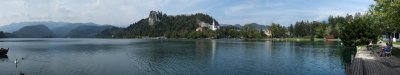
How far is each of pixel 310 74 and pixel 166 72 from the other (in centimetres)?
1619

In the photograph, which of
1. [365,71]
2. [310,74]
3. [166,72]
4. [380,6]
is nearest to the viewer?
[365,71]

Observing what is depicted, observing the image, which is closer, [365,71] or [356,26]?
[365,71]

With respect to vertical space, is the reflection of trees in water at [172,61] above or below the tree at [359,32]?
below

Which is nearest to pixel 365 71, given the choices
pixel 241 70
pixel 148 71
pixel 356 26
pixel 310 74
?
pixel 310 74

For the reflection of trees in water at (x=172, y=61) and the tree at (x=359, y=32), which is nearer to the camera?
the reflection of trees in water at (x=172, y=61)

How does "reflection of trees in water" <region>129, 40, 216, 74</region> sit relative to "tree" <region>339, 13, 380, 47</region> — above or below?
below

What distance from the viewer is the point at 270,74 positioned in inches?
1729

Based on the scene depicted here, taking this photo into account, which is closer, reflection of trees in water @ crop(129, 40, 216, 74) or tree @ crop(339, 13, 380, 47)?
reflection of trees in water @ crop(129, 40, 216, 74)

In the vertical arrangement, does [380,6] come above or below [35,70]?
above

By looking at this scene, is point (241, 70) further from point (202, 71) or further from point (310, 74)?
point (310, 74)

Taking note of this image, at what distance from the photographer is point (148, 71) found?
4897 centimetres

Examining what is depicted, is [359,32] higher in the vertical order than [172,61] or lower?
higher

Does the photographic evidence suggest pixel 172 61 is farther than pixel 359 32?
No

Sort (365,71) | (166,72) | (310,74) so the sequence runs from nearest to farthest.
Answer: (365,71), (310,74), (166,72)
